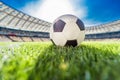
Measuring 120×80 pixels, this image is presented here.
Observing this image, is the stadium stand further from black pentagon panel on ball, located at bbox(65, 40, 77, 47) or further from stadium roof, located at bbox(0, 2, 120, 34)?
black pentagon panel on ball, located at bbox(65, 40, 77, 47)

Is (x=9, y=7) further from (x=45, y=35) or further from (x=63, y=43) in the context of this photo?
(x=63, y=43)

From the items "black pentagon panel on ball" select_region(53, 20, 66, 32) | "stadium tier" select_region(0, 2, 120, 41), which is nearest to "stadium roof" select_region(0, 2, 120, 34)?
"stadium tier" select_region(0, 2, 120, 41)

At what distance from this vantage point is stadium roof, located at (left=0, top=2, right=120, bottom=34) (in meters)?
49.8

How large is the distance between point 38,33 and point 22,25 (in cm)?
1642

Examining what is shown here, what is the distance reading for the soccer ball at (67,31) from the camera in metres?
7.07

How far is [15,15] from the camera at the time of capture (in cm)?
5362

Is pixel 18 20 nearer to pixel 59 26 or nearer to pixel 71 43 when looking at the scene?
pixel 59 26

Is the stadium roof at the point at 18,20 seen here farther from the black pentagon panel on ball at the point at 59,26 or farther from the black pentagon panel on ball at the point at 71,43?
the black pentagon panel on ball at the point at 71,43

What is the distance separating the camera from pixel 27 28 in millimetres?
64812

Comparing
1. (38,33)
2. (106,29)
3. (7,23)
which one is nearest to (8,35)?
(7,23)

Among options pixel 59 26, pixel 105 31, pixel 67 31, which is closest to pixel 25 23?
pixel 105 31

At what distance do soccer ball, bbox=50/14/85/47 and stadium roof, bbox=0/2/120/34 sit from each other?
1653 inches

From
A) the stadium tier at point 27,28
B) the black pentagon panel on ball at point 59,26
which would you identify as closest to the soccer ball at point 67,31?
the black pentagon panel on ball at point 59,26

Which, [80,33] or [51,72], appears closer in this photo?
[51,72]
